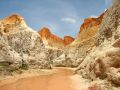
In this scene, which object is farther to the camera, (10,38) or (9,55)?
(10,38)

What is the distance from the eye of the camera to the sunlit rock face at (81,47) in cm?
3676

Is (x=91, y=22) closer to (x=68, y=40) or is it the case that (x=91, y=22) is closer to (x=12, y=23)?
(x=12, y=23)

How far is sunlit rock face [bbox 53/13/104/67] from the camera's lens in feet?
121

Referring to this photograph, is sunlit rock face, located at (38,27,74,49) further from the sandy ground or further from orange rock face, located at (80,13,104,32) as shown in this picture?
the sandy ground

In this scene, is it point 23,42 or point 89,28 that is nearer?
point 23,42

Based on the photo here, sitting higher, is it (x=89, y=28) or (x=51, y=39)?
(x=51, y=39)

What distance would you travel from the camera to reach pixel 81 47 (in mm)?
39031

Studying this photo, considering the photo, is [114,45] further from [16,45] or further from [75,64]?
[75,64]

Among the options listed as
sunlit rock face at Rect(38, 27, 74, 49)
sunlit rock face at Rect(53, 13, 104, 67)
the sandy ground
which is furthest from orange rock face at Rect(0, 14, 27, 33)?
sunlit rock face at Rect(38, 27, 74, 49)

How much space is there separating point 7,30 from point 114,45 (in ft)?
58.8

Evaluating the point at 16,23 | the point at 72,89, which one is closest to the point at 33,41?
the point at 16,23

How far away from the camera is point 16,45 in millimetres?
25344

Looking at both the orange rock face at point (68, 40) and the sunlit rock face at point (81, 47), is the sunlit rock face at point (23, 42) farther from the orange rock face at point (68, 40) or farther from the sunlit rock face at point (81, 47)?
the orange rock face at point (68, 40)

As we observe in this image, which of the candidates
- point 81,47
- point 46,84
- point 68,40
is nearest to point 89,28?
point 81,47
